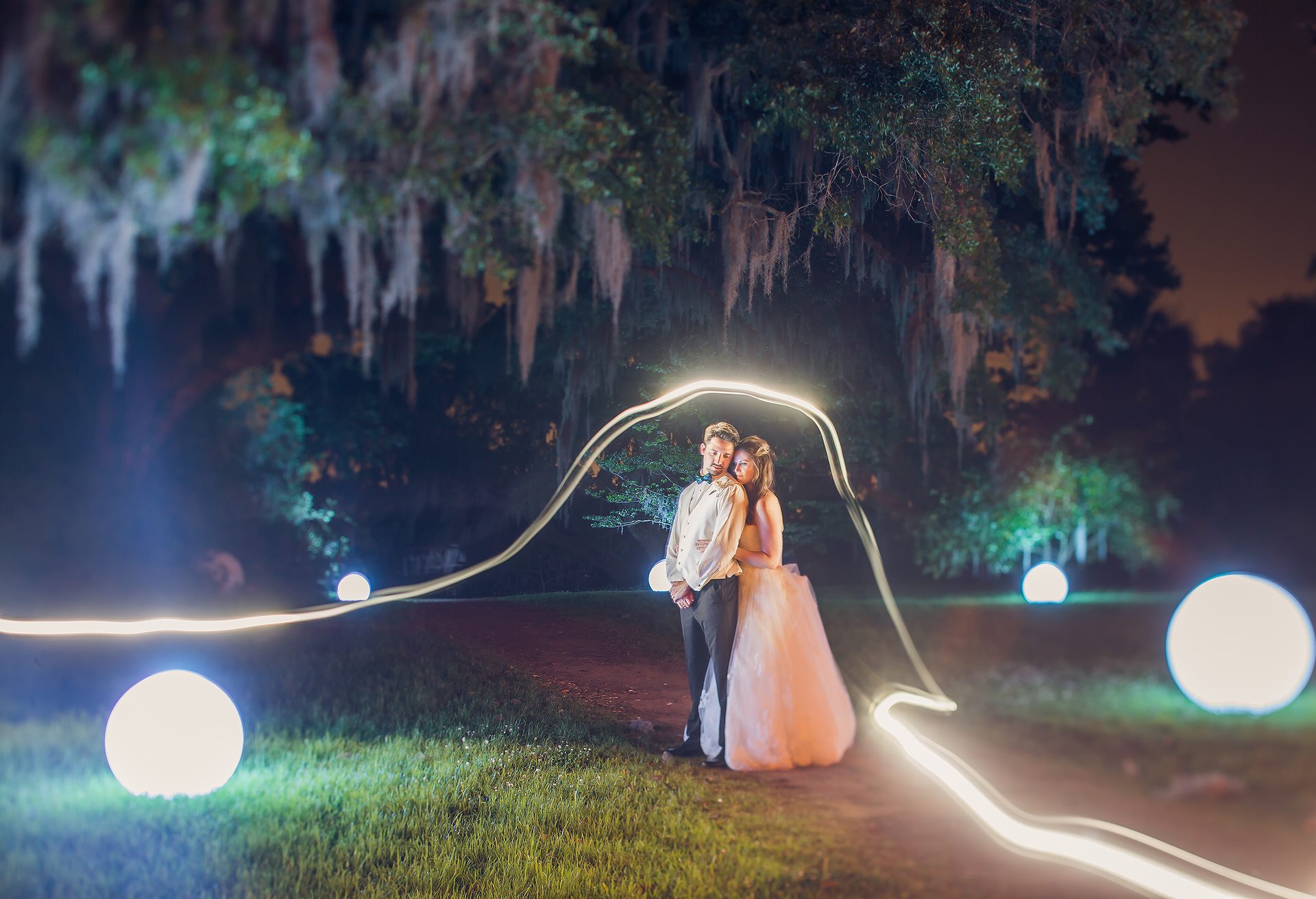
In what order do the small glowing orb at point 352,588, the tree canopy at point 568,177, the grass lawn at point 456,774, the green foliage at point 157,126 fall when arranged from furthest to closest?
the small glowing orb at point 352,588 → the grass lawn at point 456,774 → the tree canopy at point 568,177 → the green foliage at point 157,126

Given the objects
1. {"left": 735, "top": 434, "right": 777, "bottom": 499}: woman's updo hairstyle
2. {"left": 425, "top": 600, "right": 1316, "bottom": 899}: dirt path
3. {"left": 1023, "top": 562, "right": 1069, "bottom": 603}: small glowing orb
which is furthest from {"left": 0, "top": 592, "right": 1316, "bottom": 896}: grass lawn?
{"left": 1023, "top": 562, "right": 1069, "bottom": 603}: small glowing orb

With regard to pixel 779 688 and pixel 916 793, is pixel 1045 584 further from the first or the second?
pixel 779 688

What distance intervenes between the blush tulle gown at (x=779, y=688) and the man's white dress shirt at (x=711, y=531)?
30cm

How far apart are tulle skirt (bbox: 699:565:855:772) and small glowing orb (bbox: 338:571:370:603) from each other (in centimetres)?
814

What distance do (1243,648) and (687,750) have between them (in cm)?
546

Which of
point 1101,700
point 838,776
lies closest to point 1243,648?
point 1101,700

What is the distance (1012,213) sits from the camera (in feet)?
36.9

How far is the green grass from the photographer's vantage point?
4469mm

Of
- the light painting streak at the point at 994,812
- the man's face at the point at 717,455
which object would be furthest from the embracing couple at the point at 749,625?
the light painting streak at the point at 994,812

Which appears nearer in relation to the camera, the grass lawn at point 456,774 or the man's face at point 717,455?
the grass lawn at point 456,774

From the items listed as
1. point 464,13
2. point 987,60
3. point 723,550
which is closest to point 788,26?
point 987,60

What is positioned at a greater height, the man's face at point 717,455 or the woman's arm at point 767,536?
the man's face at point 717,455

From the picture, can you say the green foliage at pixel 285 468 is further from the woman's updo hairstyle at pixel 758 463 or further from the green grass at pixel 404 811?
the woman's updo hairstyle at pixel 758 463

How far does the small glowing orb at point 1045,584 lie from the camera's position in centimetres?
1766
